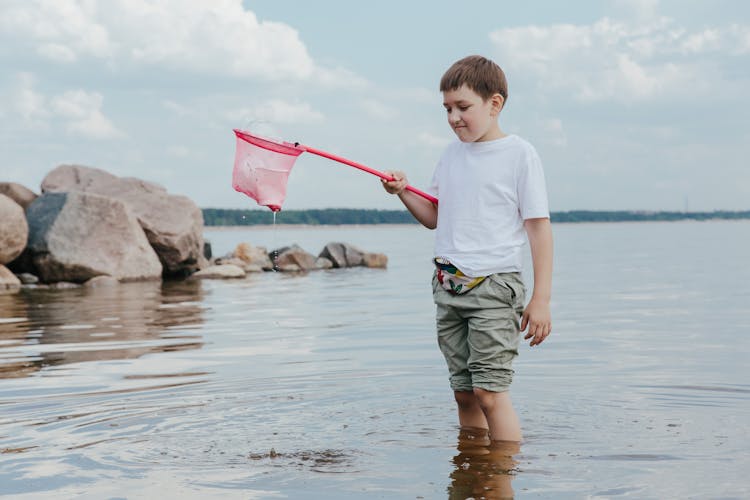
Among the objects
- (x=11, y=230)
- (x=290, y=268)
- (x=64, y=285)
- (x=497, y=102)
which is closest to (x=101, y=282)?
(x=64, y=285)

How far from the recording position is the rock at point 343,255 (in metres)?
25.2

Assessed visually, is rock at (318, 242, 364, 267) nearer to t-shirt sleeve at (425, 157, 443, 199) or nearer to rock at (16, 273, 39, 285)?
rock at (16, 273, 39, 285)

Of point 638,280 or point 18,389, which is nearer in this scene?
point 18,389

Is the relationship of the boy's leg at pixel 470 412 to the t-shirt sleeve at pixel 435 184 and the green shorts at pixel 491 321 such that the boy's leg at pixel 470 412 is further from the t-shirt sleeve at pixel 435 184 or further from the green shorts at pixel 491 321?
the t-shirt sleeve at pixel 435 184

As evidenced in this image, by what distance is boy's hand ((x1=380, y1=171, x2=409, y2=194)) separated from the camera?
4508 mm

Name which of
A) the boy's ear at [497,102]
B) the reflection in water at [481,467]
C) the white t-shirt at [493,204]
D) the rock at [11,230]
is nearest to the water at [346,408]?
the reflection in water at [481,467]

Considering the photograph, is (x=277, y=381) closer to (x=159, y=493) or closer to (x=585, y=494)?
(x=159, y=493)

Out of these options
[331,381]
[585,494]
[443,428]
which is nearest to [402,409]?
[443,428]

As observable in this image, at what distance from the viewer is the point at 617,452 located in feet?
15.1

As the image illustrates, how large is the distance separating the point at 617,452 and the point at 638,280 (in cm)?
1436

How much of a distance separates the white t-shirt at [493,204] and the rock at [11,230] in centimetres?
1457

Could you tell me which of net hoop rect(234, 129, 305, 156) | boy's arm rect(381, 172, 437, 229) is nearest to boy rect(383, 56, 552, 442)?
boy's arm rect(381, 172, 437, 229)

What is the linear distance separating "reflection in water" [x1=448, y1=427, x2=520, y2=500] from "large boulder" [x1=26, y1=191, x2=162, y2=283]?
14738 millimetres

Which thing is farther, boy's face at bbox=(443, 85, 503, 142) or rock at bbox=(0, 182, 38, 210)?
rock at bbox=(0, 182, 38, 210)
